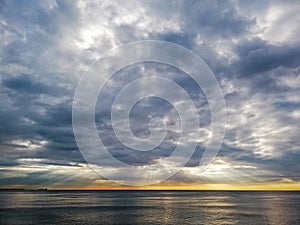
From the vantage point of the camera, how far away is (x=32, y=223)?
73812mm

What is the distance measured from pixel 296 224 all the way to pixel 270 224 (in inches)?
273

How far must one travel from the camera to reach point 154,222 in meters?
77.8

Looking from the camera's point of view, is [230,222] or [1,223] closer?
[1,223]

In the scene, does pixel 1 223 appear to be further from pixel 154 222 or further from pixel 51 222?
pixel 154 222

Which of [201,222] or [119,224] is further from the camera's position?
[201,222]

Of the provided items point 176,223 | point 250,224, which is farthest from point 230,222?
point 176,223

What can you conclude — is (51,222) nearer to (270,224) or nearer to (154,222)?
(154,222)

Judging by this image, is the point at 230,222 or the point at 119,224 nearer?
the point at 119,224

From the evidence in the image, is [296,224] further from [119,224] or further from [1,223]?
[1,223]

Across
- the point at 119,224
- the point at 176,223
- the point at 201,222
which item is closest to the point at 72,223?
the point at 119,224

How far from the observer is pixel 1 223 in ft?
242

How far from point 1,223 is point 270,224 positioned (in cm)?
6762

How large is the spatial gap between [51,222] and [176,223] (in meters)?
32.1

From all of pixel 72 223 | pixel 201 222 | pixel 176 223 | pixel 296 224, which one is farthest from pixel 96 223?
pixel 296 224
